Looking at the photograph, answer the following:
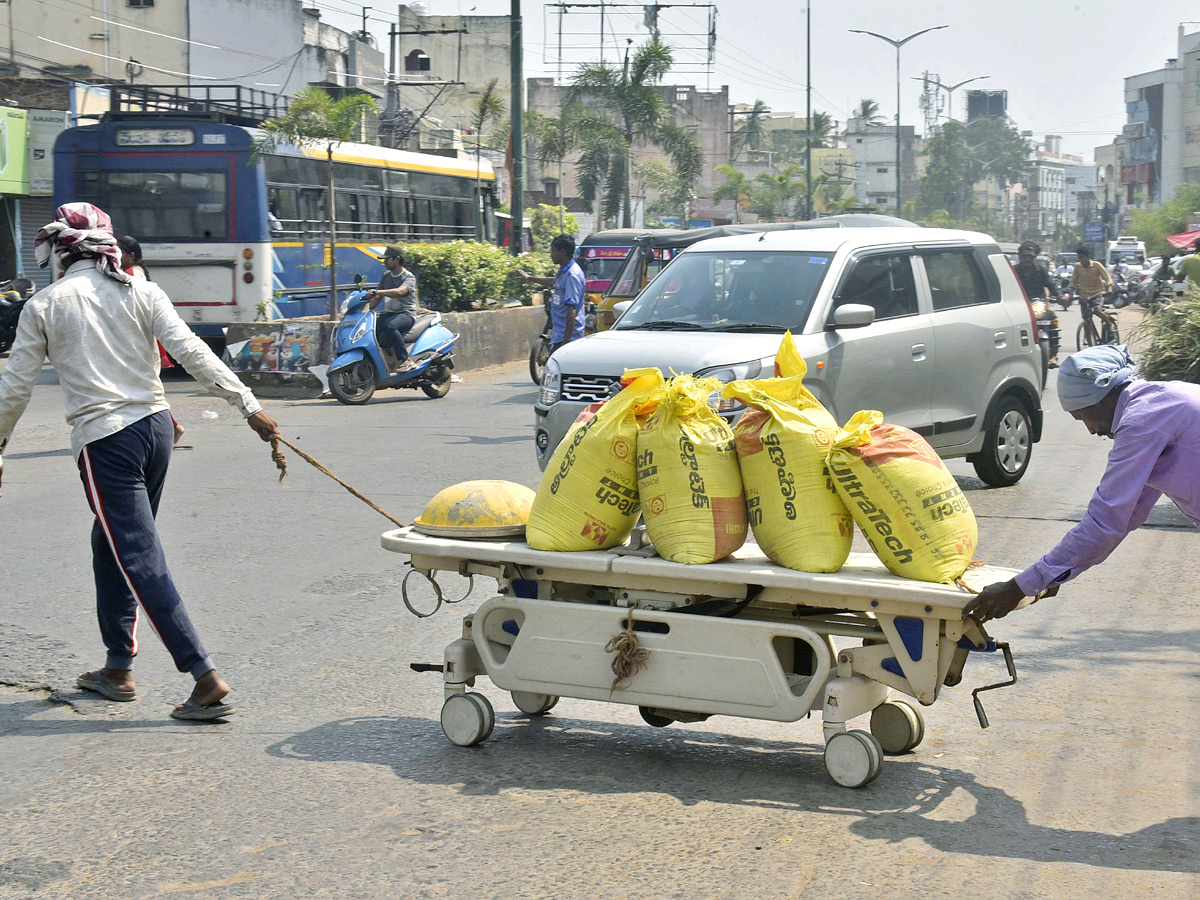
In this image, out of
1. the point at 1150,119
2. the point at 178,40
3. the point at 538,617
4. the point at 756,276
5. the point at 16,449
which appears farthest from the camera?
the point at 1150,119

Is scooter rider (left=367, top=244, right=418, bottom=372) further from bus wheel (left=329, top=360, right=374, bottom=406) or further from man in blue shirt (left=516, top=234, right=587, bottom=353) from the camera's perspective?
man in blue shirt (left=516, top=234, right=587, bottom=353)

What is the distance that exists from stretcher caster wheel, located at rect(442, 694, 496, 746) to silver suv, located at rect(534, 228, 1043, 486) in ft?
12.0

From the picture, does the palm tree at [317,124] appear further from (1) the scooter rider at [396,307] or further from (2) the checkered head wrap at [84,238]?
(2) the checkered head wrap at [84,238]

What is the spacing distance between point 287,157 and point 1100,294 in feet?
41.5

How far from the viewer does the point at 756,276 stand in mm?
8906

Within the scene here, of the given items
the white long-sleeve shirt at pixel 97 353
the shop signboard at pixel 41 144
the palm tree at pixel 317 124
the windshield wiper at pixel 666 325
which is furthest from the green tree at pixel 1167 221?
the white long-sleeve shirt at pixel 97 353

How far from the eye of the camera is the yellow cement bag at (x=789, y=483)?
413cm

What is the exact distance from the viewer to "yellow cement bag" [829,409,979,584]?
158 inches

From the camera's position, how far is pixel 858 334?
8648 mm

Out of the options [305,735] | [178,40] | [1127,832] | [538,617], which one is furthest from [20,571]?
[178,40]

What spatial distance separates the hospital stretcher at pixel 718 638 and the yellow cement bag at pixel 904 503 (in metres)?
0.08

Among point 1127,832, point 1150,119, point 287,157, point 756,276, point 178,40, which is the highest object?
point 1150,119

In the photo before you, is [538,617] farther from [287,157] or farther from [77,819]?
[287,157]

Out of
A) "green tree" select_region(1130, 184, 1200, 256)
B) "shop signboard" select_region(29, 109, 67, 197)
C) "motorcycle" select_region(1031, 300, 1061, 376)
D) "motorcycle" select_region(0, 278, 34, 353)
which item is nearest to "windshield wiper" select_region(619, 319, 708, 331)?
"motorcycle" select_region(1031, 300, 1061, 376)
